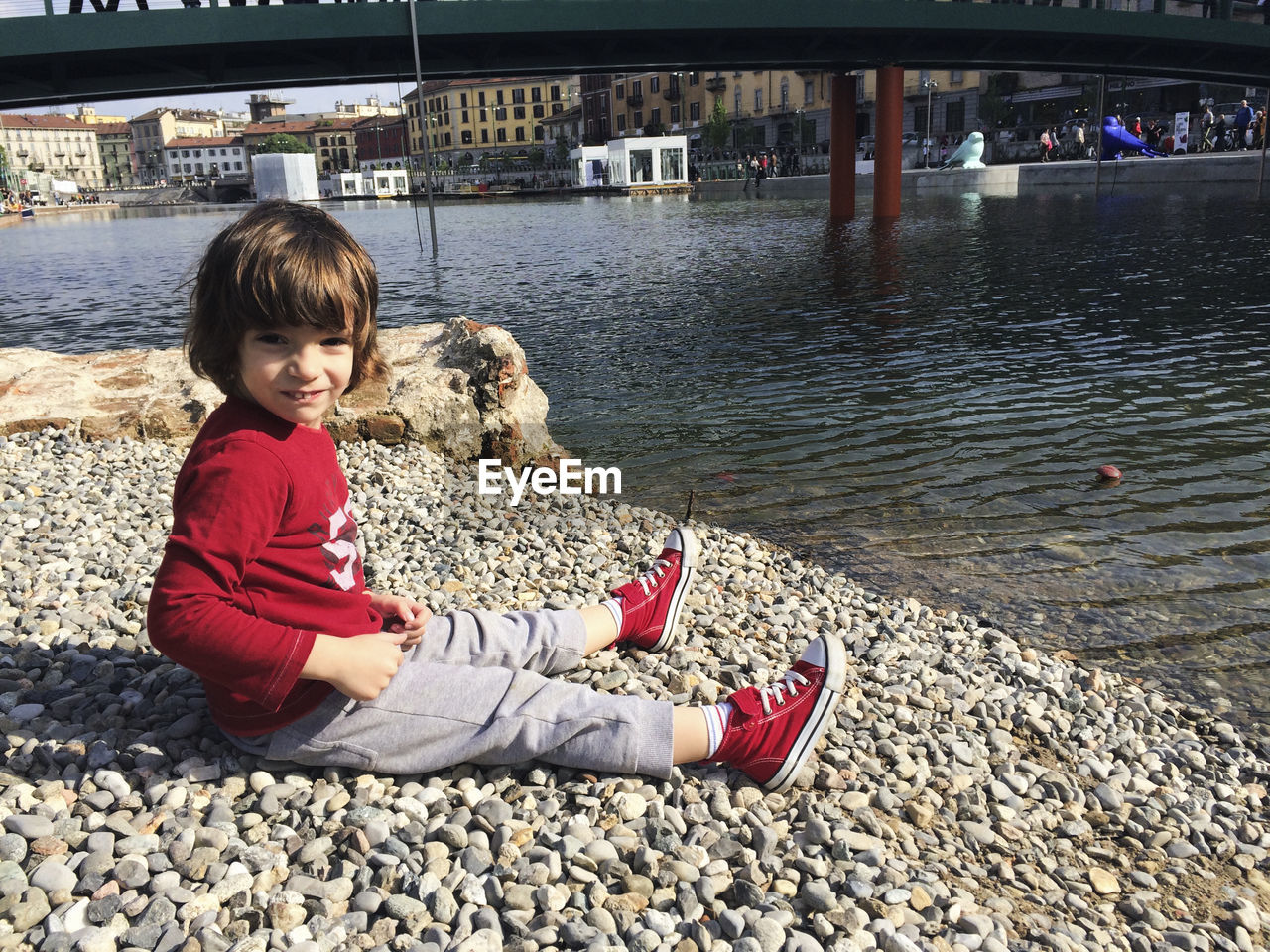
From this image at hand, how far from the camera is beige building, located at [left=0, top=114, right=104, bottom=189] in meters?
142

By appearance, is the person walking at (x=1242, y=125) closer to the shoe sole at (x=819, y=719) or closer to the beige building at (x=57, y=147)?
the shoe sole at (x=819, y=719)

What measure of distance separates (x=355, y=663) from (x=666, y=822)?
908mm

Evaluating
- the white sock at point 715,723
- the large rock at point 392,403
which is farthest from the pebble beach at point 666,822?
the large rock at point 392,403

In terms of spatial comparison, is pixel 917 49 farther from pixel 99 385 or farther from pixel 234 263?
pixel 234 263

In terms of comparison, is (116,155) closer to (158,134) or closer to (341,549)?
(158,134)

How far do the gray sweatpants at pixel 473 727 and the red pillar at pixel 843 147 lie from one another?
29.6m

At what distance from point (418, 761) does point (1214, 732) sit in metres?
2.88

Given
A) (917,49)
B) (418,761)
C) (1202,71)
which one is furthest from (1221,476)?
(1202,71)

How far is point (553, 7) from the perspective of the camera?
17.3 meters

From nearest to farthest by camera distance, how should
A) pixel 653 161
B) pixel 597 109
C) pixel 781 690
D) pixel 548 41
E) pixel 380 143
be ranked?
pixel 781 690, pixel 548 41, pixel 653 161, pixel 597 109, pixel 380 143

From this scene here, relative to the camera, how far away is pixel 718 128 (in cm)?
7256

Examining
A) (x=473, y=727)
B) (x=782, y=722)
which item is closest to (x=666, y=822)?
(x=782, y=722)

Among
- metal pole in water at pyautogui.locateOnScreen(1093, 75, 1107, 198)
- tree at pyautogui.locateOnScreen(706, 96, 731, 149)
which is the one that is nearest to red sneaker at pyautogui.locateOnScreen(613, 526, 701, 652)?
metal pole in water at pyautogui.locateOnScreen(1093, 75, 1107, 198)

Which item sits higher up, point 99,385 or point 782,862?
point 99,385
